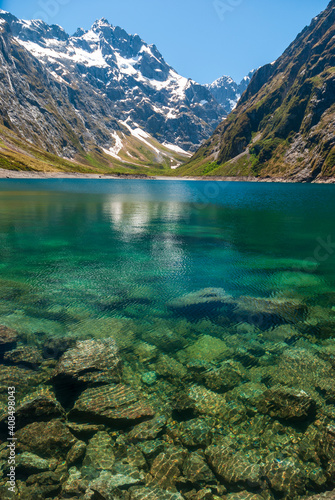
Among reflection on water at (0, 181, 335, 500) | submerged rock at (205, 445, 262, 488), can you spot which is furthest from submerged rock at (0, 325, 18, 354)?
submerged rock at (205, 445, 262, 488)

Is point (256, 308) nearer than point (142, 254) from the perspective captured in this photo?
Yes

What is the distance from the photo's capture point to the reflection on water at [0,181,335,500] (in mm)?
10695

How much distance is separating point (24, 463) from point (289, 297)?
2386cm

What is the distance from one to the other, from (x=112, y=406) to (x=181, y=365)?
16.2ft

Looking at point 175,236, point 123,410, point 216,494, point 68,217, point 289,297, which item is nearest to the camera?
point 216,494

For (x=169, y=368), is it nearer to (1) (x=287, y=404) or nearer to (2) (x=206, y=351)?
(2) (x=206, y=351)

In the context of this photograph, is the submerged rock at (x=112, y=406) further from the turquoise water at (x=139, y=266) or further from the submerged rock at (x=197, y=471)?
the turquoise water at (x=139, y=266)

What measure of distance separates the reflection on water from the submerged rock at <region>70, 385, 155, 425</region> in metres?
0.06

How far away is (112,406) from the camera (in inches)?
517

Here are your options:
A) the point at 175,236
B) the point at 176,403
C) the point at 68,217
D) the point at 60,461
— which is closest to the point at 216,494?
the point at 176,403

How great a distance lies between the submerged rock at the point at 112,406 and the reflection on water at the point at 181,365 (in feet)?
0.20

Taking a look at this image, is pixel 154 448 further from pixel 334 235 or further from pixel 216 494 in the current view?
pixel 334 235

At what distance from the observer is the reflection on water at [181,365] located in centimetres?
1070

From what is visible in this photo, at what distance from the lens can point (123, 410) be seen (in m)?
13.0
